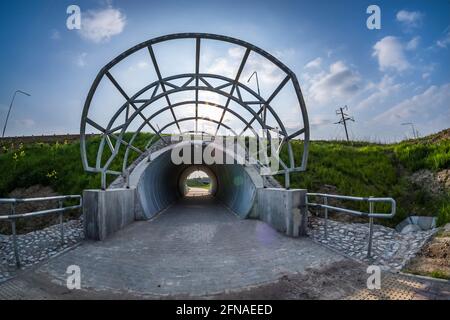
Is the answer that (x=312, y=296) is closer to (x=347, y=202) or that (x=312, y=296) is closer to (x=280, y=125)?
(x=280, y=125)

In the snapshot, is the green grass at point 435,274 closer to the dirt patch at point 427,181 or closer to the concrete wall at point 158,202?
the concrete wall at point 158,202

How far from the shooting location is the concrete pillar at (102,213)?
6.03 meters

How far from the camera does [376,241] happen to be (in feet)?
19.2

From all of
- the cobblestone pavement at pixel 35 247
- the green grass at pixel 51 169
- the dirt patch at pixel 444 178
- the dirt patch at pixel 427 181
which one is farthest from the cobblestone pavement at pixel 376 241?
the green grass at pixel 51 169

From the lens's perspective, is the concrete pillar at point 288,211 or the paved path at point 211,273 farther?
the concrete pillar at point 288,211

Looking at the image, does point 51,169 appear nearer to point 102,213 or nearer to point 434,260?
point 102,213

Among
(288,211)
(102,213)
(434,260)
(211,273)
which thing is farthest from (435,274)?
(102,213)

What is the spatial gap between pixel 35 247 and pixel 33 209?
5516mm

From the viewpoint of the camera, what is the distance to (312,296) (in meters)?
3.14

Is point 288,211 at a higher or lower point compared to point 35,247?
higher

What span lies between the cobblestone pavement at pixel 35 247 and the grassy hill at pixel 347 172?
3790mm

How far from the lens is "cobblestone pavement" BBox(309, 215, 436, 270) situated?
4.67 meters

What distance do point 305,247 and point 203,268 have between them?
2327mm

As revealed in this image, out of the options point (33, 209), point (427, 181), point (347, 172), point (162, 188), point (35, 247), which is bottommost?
point (35, 247)
